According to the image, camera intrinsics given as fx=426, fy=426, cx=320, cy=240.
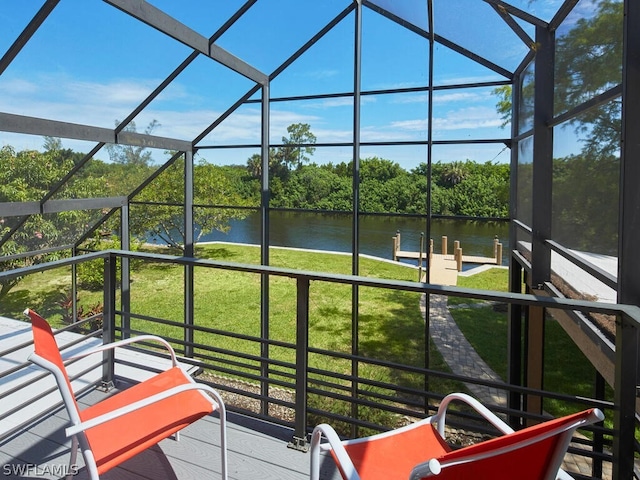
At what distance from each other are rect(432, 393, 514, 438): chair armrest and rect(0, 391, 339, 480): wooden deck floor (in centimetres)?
62

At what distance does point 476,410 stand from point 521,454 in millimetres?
482

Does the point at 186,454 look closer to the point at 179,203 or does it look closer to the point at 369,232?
the point at 369,232

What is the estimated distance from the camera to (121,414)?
138 centimetres

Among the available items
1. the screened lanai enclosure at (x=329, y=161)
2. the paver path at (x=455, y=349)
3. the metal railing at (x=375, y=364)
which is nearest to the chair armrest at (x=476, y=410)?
the metal railing at (x=375, y=364)

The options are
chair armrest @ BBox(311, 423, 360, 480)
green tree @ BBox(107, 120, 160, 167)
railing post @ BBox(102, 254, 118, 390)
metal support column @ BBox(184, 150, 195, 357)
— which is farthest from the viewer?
metal support column @ BBox(184, 150, 195, 357)

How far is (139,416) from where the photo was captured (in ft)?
5.41

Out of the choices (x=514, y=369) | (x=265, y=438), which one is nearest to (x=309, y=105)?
(x=514, y=369)

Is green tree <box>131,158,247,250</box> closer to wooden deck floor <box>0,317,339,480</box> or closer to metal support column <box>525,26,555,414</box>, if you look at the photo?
metal support column <box>525,26,555,414</box>

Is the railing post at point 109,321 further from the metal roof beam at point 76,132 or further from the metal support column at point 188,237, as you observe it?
the metal support column at point 188,237

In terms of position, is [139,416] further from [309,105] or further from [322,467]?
[309,105]

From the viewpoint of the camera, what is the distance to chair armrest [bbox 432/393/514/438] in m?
1.39

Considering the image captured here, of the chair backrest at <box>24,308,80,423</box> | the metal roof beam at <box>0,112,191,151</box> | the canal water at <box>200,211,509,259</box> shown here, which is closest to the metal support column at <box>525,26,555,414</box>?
the canal water at <box>200,211,509,259</box>

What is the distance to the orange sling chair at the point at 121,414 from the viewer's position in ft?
4.40

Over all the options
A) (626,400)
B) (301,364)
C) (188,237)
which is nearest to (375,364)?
(301,364)
